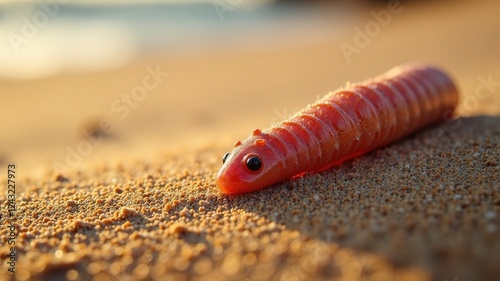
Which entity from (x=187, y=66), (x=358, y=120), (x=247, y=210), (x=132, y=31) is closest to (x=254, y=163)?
(x=247, y=210)

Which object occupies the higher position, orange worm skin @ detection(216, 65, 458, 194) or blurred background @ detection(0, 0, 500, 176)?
blurred background @ detection(0, 0, 500, 176)

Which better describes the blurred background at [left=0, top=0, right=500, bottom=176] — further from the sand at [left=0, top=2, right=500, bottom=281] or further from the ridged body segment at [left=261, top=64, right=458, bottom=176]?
the ridged body segment at [left=261, top=64, right=458, bottom=176]

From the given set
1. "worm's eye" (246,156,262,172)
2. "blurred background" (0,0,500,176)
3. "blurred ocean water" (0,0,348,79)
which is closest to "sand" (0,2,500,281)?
"blurred background" (0,0,500,176)

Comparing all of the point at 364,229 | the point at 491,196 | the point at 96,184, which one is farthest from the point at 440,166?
the point at 96,184

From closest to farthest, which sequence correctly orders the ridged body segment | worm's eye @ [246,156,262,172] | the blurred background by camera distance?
worm's eye @ [246,156,262,172] → the ridged body segment → the blurred background

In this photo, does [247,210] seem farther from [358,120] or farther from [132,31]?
[132,31]

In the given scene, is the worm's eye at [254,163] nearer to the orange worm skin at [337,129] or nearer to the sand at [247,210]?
the orange worm skin at [337,129]
